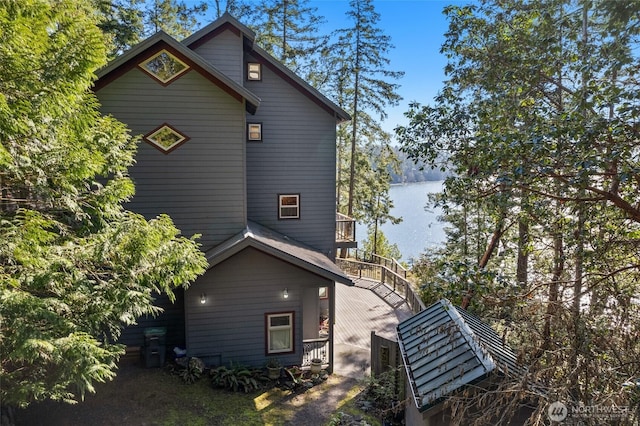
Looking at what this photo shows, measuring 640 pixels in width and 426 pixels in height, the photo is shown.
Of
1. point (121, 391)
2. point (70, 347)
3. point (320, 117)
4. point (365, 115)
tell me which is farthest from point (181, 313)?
point (365, 115)

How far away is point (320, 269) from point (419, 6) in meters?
8.87

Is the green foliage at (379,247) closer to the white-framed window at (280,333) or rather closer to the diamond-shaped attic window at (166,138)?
the white-framed window at (280,333)

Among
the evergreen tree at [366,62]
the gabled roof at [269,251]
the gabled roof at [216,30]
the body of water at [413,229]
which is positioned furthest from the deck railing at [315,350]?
the evergreen tree at [366,62]

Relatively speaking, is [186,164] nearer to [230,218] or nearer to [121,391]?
[230,218]

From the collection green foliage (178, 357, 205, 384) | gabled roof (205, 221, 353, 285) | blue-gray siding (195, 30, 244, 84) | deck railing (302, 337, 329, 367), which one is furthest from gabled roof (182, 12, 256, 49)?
deck railing (302, 337, 329, 367)

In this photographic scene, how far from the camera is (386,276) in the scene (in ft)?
61.5

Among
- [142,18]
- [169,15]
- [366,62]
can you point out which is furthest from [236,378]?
[169,15]

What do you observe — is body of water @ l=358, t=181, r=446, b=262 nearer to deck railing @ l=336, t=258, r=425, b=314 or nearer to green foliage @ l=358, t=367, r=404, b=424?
deck railing @ l=336, t=258, r=425, b=314

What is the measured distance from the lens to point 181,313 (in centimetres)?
1109

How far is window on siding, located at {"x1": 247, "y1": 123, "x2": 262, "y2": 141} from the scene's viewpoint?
12898mm

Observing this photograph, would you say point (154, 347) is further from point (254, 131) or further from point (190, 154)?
point (254, 131)

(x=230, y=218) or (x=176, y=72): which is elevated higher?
(x=176, y=72)

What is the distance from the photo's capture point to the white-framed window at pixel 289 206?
13242mm

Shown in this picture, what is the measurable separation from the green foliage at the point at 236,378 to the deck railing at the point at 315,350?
1.54m
